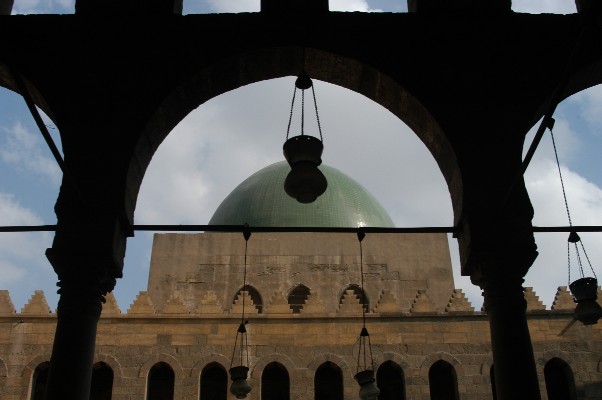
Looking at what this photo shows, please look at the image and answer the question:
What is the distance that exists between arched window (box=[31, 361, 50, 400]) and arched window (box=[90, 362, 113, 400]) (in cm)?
112

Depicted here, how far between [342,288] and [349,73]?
14820mm

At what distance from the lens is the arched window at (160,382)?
1600cm

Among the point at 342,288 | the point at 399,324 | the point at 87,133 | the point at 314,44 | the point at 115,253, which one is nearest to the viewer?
the point at 115,253

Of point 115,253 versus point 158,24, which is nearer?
point 115,253

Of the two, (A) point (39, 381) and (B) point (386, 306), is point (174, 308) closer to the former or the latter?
(A) point (39, 381)

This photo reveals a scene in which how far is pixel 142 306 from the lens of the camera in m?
16.9

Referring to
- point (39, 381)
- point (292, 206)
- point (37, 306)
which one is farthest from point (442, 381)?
point (37, 306)

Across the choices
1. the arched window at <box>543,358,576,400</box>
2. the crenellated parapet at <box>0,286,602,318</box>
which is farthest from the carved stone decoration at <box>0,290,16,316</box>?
the arched window at <box>543,358,576,400</box>

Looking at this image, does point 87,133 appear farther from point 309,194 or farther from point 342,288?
point 342,288

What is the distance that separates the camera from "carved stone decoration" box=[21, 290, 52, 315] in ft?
54.3

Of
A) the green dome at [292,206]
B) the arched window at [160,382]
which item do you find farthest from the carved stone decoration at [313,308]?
the green dome at [292,206]

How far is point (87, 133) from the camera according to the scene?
687 cm

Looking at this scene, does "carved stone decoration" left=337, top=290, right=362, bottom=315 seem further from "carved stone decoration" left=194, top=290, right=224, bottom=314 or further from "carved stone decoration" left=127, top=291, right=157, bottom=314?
"carved stone decoration" left=127, top=291, right=157, bottom=314

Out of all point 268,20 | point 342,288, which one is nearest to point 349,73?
point 268,20
